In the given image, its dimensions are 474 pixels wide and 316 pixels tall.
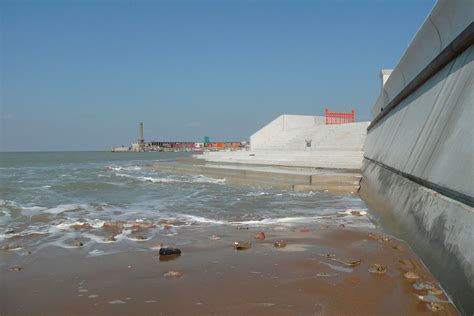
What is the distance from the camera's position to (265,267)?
4016mm

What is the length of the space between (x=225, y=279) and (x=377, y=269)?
59.1 inches

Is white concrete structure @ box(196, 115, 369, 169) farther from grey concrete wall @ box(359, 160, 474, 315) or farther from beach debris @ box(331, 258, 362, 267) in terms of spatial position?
beach debris @ box(331, 258, 362, 267)

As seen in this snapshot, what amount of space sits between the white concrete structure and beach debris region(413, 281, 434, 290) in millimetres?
11361

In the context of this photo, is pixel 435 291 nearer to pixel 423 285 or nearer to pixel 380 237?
pixel 423 285

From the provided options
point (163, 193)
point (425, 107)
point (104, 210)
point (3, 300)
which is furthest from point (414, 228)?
point (163, 193)

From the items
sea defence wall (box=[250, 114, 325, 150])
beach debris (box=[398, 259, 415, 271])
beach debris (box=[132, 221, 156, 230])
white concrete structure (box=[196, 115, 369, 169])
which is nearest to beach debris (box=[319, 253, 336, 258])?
beach debris (box=[398, 259, 415, 271])

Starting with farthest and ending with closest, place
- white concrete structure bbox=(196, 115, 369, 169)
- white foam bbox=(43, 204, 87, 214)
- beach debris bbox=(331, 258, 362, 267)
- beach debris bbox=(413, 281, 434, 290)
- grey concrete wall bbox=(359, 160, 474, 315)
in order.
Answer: white concrete structure bbox=(196, 115, 369, 169) < white foam bbox=(43, 204, 87, 214) < beach debris bbox=(331, 258, 362, 267) < beach debris bbox=(413, 281, 434, 290) < grey concrete wall bbox=(359, 160, 474, 315)

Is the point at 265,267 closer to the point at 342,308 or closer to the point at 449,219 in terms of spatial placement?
the point at 342,308

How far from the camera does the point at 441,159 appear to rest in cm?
358

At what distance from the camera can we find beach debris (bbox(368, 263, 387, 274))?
3699 mm

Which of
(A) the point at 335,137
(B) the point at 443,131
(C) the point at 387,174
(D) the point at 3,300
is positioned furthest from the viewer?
(A) the point at 335,137

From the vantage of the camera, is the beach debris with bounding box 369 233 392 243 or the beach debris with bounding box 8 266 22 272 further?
the beach debris with bounding box 369 233 392 243

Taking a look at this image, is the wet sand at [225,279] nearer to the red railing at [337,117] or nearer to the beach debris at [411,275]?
the beach debris at [411,275]

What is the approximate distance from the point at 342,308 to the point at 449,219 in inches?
42.4
